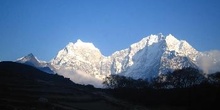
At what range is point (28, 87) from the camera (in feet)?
472

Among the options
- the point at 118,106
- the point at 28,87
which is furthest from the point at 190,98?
the point at 28,87

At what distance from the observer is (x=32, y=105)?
310ft

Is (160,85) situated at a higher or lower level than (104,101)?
higher

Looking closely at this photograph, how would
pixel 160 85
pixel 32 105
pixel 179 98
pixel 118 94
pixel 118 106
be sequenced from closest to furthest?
pixel 32 105 → pixel 118 106 → pixel 179 98 → pixel 118 94 → pixel 160 85

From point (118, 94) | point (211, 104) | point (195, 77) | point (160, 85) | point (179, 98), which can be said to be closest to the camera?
point (211, 104)

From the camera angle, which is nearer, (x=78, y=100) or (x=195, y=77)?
(x=78, y=100)

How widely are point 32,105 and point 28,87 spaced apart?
2006 inches

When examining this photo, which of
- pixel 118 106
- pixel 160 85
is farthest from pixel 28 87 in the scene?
pixel 160 85

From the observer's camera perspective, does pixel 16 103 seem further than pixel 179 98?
No

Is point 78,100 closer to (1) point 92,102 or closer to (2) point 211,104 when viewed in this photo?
(1) point 92,102

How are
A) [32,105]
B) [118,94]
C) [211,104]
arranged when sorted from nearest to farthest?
[211,104] → [32,105] → [118,94]

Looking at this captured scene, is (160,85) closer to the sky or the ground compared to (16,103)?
closer to the sky

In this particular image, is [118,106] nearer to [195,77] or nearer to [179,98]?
[179,98]

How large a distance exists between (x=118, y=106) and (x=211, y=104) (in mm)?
40688
